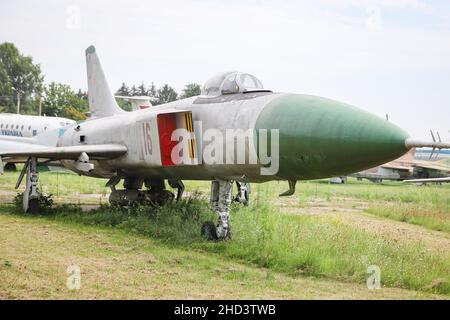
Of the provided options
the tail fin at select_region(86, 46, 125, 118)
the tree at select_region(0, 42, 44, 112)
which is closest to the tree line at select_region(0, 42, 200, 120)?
the tree at select_region(0, 42, 44, 112)

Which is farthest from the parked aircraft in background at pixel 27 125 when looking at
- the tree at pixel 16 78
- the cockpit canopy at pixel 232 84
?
the cockpit canopy at pixel 232 84

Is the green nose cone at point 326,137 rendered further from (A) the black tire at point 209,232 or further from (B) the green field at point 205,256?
(A) the black tire at point 209,232

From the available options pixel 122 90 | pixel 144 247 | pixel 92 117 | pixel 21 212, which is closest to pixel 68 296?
pixel 144 247

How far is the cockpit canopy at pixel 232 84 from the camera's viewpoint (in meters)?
9.63

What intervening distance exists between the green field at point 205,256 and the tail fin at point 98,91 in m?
3.47

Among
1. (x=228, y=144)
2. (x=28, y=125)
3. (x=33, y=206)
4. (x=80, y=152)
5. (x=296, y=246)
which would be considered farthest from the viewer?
(x=28, y=125)

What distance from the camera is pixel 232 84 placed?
973 centimetres

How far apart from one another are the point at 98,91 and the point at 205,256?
29.3 feet

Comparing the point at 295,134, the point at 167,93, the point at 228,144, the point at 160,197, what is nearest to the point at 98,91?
the point at 160,197

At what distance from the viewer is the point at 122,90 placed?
72.1m

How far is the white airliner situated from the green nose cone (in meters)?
24.5

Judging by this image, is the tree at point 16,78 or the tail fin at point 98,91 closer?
the tail fin at point 98,91

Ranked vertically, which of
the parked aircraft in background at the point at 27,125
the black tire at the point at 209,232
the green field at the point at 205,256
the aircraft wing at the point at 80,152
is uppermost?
the parked aircraft in background at the point at 27,125

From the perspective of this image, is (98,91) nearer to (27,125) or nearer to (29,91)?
(27,125)
